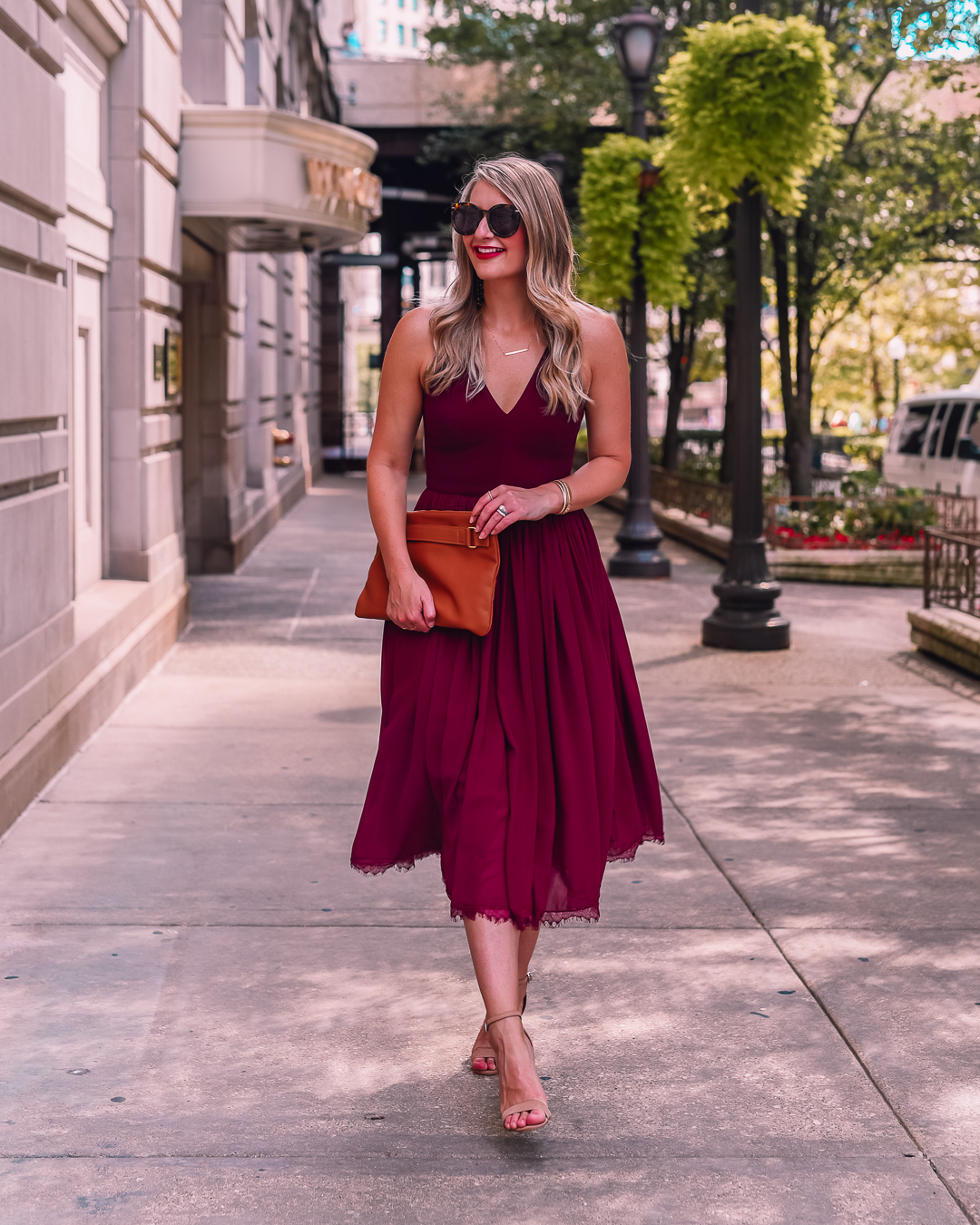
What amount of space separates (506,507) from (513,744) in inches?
21.3

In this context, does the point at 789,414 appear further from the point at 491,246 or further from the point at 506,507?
the point at 506,507

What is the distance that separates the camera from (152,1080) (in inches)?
142

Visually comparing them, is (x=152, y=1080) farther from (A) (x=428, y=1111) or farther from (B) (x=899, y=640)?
(B) (x=899, y=640)

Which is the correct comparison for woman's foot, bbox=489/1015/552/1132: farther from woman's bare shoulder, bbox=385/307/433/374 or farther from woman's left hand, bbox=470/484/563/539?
woman's bare shoulder, bbox=385/307/433/374

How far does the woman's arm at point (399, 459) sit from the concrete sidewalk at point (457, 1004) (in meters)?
1.19

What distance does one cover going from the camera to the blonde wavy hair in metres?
3.42

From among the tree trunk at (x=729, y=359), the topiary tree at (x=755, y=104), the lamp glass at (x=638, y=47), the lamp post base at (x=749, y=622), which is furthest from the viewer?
the tree trunk at (x=729, y=359)

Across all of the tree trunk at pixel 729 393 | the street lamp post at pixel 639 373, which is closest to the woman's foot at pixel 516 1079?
the street lamp post at pixel 639 373

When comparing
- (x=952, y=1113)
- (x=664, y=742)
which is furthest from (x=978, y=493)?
(x=952, y=1113)

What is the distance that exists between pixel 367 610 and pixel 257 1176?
1286 millimetres

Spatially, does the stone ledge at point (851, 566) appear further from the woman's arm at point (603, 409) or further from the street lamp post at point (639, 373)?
the woman's arm at point (603, 409)

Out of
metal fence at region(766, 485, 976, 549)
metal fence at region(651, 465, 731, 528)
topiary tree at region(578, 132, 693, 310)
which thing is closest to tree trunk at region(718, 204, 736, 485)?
metal fence at region(651, 465, 731, 528)

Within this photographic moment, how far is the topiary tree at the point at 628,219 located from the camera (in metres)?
14.9

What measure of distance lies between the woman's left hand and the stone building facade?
2.99 meters
